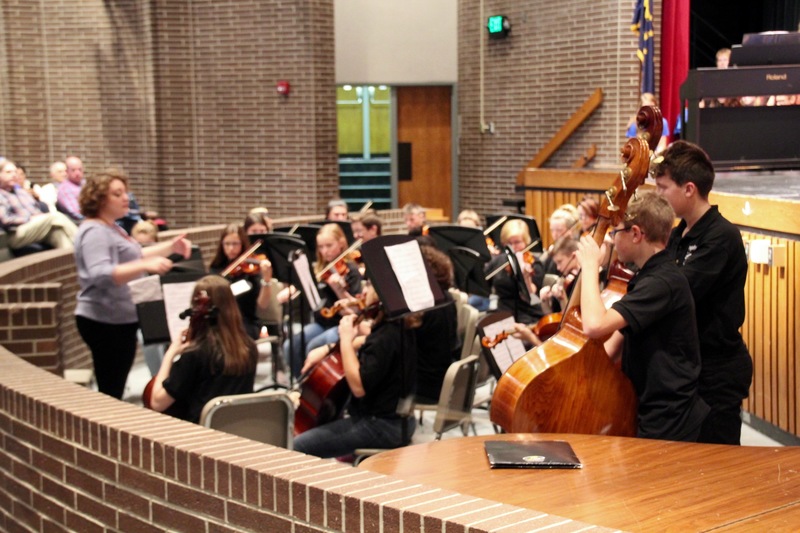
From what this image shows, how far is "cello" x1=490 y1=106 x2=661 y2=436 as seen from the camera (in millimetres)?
3867

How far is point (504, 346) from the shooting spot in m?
5.74

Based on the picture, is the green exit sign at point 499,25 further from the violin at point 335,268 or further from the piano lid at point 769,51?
the violin at point 335,268

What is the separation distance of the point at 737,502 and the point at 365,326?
3457 mm

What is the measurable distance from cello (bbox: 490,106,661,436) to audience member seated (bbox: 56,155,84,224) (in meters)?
9.77

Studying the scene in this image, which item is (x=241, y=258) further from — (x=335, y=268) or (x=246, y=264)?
(x=335, y=268)

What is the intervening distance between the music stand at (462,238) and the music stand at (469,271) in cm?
Answer: 22

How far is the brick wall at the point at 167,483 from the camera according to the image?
247 cm

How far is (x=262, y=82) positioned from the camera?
51.3 ft

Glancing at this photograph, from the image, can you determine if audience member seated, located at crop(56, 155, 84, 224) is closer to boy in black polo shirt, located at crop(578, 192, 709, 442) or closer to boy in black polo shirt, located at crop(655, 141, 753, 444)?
boy in black polo shirt, located at crop(655, 141, 753, 444)

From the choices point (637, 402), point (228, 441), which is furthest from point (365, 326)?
point (228, 441)

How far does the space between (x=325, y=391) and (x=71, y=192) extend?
320 inches

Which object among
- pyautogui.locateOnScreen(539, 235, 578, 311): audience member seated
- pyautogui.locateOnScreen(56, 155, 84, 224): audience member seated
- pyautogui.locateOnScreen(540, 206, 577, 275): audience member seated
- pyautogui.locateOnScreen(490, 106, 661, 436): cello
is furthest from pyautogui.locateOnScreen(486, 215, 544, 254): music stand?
pyautogui.locateOnScreen(490, 106, 661, 436): cello

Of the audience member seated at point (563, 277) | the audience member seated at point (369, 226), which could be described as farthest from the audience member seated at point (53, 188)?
the audience member seated at point (563, 277)

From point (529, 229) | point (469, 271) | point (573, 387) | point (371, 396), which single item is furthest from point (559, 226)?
point (573, 387)
